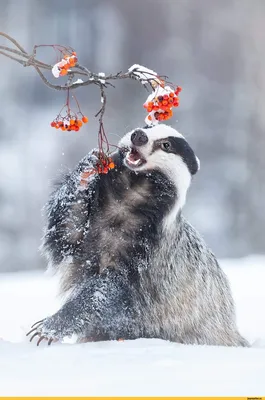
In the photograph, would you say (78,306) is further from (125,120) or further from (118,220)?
(125,120)

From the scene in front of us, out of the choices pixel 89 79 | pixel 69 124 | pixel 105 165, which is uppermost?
pixel 89 79

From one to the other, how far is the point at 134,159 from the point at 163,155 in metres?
0.09

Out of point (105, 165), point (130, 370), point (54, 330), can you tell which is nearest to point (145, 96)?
point (105, 165)

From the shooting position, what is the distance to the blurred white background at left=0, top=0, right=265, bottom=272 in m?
6.42

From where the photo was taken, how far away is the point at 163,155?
8.19 feet

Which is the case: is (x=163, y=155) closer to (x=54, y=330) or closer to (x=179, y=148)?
(x=179, y=148)

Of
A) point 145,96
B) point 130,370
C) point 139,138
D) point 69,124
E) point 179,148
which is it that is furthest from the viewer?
point 145,96

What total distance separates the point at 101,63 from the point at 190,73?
0.83 m

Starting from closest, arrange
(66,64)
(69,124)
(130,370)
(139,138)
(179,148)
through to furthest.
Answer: (130,370)
(66,64)
(69,124)
(139,138)
(179,148)

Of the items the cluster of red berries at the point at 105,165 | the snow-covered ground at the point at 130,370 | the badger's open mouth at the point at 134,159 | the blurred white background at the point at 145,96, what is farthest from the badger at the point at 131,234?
the blurred white background at the point at 145,96

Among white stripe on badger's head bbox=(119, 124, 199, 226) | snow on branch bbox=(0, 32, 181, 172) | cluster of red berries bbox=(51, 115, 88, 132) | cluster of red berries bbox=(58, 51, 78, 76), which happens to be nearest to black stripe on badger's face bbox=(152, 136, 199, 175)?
white stripe on badger's head bbox=(119, 124, 199, 226)

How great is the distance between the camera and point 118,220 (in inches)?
98.8

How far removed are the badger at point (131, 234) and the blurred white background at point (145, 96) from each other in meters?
3.70

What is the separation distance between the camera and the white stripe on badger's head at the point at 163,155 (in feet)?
8.08
